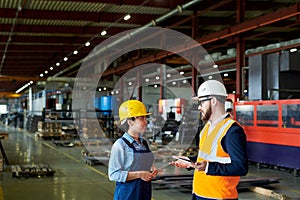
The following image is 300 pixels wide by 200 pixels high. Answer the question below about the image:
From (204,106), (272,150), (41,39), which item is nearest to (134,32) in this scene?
(41,39)

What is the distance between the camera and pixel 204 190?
2.63 m

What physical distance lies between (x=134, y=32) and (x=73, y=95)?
9.41 meters

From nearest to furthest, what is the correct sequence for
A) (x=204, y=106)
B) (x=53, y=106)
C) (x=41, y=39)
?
1. (x=204, y=106)
2. (x=41, y=39)
3. (x=53, y=106)

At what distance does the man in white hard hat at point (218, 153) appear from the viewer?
2459 millimetres

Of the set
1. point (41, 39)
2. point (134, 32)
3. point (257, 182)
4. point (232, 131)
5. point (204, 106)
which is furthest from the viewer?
point (41, 39)

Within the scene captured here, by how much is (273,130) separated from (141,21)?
8209 mm

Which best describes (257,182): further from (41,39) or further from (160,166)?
(41,39)

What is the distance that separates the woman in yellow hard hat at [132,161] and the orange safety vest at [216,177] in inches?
17.1

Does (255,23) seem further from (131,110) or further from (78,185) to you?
(131,110)

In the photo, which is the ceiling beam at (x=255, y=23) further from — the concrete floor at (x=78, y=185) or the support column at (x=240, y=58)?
the concrete floor at (x=78, y=185)

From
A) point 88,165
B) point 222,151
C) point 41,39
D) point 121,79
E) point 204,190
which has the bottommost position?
point 88,165

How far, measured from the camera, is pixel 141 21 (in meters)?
15.7

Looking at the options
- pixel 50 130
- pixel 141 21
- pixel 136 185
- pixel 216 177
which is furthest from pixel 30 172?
pixel 50 130

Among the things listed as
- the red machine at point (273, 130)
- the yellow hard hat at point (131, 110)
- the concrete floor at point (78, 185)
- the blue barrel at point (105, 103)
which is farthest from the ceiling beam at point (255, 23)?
the yellow hard hat at point (131, 110)
